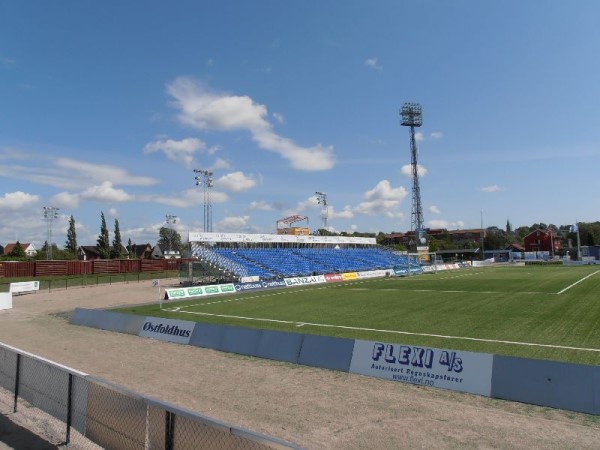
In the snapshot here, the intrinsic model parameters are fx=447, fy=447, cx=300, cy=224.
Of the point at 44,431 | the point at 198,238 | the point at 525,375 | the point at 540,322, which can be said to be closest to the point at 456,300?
the point at 540,322

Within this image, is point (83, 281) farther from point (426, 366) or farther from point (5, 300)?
point (426, 366)

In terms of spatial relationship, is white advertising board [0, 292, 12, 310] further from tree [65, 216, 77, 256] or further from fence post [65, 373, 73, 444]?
tree [65, 216, 77, 256]

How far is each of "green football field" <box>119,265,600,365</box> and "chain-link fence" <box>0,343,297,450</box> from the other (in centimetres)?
1217

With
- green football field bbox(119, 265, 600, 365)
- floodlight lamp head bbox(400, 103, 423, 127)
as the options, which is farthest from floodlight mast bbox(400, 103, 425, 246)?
green football field bbox(119, 265, 600, 365)

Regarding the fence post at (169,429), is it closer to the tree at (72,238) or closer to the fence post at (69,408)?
the fence post at (69,408)

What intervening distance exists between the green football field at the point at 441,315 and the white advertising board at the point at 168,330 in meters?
4.72

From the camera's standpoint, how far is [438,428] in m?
9.20

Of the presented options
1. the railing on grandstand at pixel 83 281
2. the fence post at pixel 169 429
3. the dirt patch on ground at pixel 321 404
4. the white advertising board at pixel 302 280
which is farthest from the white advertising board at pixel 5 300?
the fence post at pixel 169 429

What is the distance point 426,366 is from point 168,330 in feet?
38.6

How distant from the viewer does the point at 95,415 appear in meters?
7.73

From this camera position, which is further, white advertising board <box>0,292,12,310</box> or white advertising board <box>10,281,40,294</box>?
white advertising board <box>10,281,40,294</box>

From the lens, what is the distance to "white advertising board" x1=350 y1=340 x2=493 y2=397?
452 inches

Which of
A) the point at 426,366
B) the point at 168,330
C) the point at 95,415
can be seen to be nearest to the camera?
the point at 95,415

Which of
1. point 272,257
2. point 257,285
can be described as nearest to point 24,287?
point 257,285
